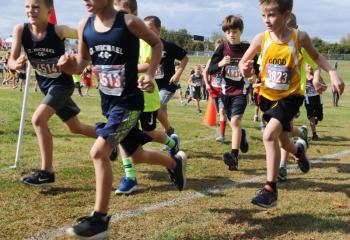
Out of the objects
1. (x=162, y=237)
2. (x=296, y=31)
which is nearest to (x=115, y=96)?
(x=162, y=237)

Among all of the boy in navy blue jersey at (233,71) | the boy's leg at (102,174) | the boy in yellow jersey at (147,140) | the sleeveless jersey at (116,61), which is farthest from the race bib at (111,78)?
the boy in navy blue jersey at (233,71)

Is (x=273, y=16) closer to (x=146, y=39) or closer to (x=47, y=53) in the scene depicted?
(x=146, y=39)

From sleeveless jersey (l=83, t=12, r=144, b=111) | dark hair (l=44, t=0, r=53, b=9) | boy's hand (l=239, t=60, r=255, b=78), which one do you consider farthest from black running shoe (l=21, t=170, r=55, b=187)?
boy's hand (l=239, t=60, r=255, b=78)

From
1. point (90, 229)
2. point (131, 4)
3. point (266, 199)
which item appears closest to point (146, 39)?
point (90, 229)

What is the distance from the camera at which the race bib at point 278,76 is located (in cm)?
483

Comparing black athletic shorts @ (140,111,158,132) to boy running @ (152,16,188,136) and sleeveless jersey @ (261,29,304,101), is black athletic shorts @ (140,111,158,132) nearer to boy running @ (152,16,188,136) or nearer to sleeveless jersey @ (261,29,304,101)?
boy running @ (152,16,188,136)

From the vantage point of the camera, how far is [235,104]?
23.0 feet

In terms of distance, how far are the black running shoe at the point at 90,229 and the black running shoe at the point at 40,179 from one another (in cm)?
168

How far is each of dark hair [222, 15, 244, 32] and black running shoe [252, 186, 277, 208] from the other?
3017 millimetres

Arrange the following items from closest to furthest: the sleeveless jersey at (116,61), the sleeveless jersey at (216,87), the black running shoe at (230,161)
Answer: the sleeveless jersey at (116,61) → the black running shoe at (230,161) → the sleeveless jersey at (216,87)

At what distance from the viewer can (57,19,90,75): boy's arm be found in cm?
391

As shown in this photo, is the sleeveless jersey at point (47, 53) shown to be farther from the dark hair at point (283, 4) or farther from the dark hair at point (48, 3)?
the dark hair at point (283, 4)

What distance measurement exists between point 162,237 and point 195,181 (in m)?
2.03

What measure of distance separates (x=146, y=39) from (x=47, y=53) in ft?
5.55
